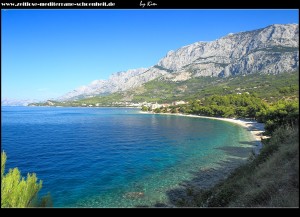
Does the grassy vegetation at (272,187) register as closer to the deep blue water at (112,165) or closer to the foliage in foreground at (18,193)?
the foliage in foreground at (18,193)

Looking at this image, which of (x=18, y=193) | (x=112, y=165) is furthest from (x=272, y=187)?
(x=112, y=165)

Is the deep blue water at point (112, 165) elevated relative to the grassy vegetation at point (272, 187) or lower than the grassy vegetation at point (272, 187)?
lower

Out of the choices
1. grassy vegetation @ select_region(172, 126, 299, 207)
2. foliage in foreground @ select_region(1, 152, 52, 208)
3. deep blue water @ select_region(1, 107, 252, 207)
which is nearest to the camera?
foliage in foreground @ select_region(1, 152, 52, 208)

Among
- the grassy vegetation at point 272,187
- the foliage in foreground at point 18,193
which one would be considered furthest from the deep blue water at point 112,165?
the foliage in foreground at point 18,193

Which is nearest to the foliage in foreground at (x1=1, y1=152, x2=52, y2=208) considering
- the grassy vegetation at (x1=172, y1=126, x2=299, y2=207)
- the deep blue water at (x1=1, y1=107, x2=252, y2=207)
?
the grassy vegetation at (x1=172, y1=126, x2=299, y2=207)

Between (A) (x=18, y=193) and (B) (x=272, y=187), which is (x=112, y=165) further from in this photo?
(A) (x=18, y=193)

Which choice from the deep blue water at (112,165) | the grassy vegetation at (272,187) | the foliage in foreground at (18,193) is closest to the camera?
the foliage in foreground at (18,193)

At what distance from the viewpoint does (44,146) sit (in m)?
47.2

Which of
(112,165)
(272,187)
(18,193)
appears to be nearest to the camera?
(18,193)

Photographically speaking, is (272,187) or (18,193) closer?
(18,193)

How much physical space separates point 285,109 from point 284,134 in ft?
102

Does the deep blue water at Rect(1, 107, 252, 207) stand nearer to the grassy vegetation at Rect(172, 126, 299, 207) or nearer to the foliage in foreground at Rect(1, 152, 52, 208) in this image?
the grassy vegetation at Rect(172, 126, 299, 207)

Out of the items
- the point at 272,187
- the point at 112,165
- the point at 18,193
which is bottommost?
the point at 112,165

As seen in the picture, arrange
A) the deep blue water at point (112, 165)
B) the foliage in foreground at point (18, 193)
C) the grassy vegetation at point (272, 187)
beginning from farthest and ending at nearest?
the deep blue water at point (112, 165), the grassy vegetation at point (272, 187), the foliage in foreground at point (18, 193)
